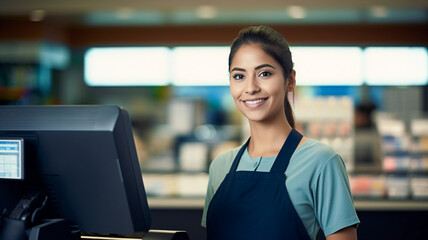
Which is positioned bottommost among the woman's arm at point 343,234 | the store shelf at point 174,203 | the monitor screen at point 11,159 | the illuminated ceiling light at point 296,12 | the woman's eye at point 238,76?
the store shelf at point 174,203

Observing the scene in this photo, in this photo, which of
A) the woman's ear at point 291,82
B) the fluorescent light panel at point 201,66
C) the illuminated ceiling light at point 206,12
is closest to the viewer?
the woman's ear at point 291,82

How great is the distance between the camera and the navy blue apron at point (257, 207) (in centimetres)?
141

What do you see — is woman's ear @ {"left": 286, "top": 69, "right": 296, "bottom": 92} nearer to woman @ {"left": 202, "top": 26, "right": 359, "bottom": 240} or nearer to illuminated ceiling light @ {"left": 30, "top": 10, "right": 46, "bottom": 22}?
woman @ {"left": 202, "top": 26, "right": 359, "bottom": 240}

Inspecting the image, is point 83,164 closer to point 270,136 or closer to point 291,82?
point 270,136

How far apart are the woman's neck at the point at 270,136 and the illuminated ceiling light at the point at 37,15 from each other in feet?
14.1

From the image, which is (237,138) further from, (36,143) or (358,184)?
(36,143)

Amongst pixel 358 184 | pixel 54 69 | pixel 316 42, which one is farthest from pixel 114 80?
pixel 358 184

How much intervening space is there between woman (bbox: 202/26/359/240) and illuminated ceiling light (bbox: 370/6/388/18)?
3.77m

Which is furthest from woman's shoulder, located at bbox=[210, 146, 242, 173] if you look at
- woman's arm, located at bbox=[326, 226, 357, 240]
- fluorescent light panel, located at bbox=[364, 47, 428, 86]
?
fluorescent light panel, located at bbox=[364, 47, 428, 86]

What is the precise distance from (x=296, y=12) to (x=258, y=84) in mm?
4030

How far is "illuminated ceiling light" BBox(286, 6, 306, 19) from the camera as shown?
5076mm

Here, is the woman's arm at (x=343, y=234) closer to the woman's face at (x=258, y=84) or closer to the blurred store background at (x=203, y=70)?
the woman's face at (x=258, y=84)

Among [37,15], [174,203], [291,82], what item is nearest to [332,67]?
[174,203]

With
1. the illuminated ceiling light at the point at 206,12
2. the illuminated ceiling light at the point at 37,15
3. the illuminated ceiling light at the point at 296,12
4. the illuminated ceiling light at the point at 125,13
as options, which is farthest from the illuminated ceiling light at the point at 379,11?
the illuminated ceiling light at the point at 37,15
